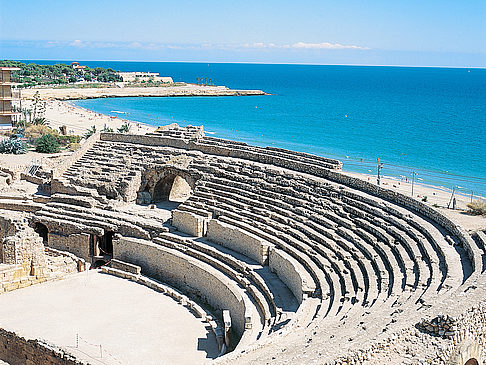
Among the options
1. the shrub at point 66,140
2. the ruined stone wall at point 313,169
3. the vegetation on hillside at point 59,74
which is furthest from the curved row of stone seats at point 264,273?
the vegetation on hillside at point 59,74

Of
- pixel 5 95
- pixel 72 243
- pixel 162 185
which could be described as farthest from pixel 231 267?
pixel 5 95

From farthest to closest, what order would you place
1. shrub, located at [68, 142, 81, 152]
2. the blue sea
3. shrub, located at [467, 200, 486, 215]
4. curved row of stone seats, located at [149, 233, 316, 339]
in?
1. the blue sea
2. shrub, located at [68, 142, 81, 152]
3. shrub, located at [467, 200, 486, 215]
4. curved row of stone seats, located at [149, 233, 316, 339]

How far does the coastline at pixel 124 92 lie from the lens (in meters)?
98.7

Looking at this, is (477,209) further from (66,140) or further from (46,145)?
(66,140)

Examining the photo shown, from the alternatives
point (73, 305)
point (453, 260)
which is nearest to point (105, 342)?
point (73, 305)

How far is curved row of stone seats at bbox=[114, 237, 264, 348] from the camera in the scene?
59.3 ft

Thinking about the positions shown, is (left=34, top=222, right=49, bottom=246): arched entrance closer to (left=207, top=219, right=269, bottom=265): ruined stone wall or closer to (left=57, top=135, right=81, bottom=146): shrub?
A: (left=207, top=219, right=269, bottom=265): ruined stone wall

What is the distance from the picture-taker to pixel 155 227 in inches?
968

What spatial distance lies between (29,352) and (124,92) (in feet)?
334

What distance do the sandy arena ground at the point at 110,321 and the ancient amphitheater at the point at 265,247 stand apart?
0.66 metres

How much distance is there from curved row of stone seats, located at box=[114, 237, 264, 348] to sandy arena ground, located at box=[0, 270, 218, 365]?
1004mm

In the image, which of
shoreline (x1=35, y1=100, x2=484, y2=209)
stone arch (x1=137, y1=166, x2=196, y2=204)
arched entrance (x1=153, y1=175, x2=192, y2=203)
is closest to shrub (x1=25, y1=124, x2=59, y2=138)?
shoreline (x1=35, y1=100, x2=484, y2=209)

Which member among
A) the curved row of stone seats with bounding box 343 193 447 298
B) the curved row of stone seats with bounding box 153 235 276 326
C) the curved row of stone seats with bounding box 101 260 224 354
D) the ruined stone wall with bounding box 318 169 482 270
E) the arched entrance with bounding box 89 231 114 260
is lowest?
the curved row of stone seats with bounding box 101 260 224 354

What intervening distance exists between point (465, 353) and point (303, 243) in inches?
373
